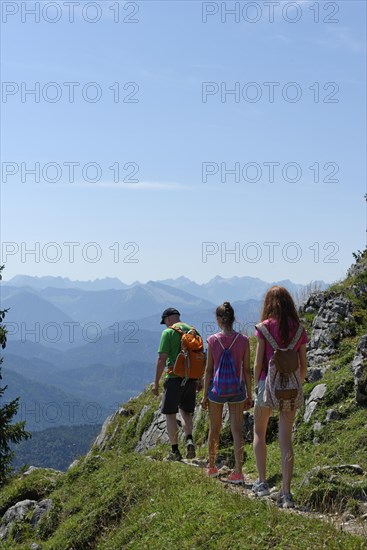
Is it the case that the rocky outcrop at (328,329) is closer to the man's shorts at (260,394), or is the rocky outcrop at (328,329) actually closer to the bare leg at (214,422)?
the bare leg at (214,422)

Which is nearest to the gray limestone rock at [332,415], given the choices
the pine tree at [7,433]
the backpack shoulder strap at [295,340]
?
the backpack shoulder strap at [295,340]

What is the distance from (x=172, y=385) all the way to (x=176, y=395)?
0.22m

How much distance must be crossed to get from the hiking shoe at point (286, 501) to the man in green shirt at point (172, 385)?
14.7 ft

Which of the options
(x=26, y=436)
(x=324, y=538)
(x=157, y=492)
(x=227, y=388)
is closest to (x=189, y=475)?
(x=157, y=492)

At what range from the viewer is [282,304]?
30.2 feet

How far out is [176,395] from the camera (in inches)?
523

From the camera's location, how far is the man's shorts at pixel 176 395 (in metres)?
13.3

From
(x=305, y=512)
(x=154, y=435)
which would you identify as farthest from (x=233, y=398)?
(x=154, y=435)

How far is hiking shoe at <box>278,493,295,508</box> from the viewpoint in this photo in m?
8.77

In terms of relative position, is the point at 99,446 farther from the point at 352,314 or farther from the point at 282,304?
the point at 282,304

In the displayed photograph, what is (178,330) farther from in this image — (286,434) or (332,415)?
(286,434)

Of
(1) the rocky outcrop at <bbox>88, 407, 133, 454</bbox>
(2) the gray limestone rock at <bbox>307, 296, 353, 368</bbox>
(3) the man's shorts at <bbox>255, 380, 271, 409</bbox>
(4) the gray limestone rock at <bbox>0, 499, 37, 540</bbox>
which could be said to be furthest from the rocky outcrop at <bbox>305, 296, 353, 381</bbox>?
(1) the rocky outcrop at <bbox>88, 407, 133, 454</bbox>

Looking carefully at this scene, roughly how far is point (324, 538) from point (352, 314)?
35.8ft

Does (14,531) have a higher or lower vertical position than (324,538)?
lower
